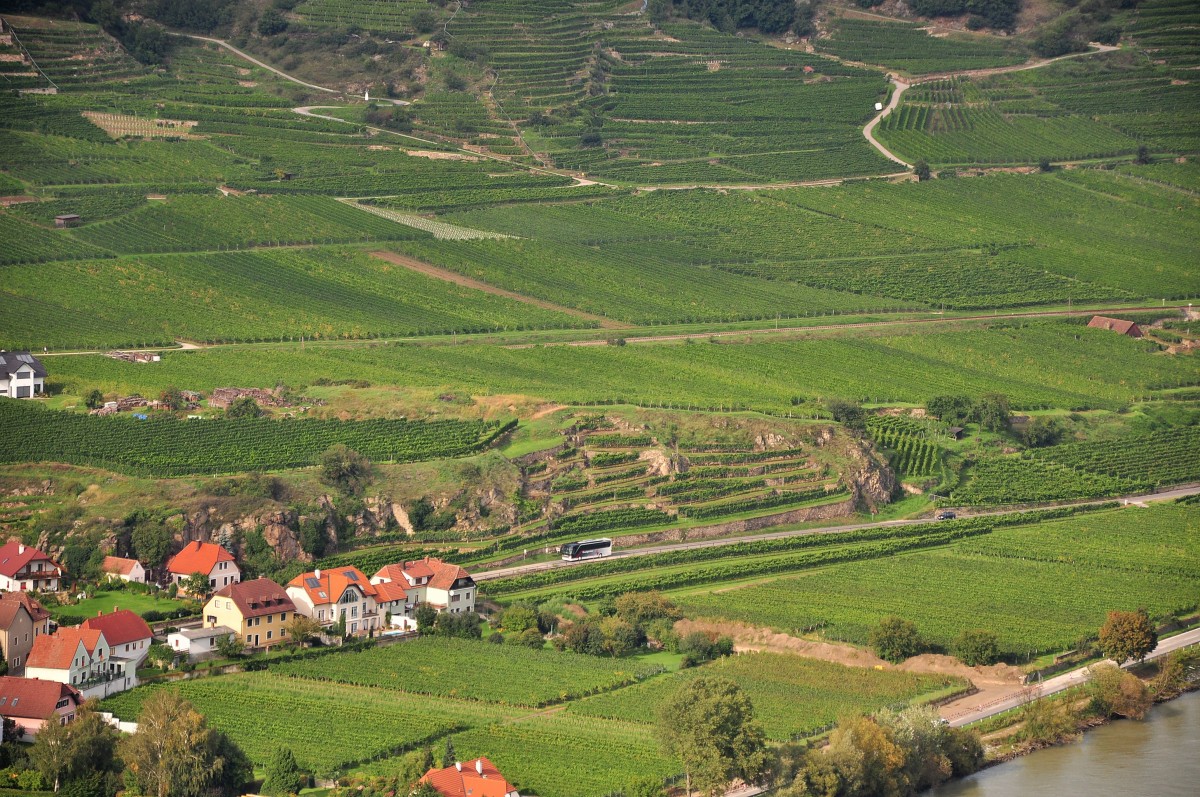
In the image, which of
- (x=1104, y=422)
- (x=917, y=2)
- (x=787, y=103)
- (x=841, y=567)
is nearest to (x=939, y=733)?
(x=841, y=567)

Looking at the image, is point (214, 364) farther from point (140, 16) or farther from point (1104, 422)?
point (140, 16)

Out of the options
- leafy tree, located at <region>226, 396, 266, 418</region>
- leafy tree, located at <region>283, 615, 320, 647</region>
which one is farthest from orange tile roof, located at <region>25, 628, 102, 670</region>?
leafy tree, located at <region>226, 396, 266, 418</region>

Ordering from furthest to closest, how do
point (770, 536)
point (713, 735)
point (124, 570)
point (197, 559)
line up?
point (770, 536), point (124, 570), point (197, 559), point (713, 735)

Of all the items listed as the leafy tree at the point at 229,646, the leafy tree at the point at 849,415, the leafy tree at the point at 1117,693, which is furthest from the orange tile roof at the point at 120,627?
the leafy tree at the point at 849,415

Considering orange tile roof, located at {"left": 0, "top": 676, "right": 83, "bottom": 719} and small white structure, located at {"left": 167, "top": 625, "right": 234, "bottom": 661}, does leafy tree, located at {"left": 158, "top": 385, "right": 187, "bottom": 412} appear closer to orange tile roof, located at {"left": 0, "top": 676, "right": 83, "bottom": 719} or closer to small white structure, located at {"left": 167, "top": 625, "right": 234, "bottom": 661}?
small white structure, located at {"left": 167, "top": 625, "right": 234, "bottom": 661}

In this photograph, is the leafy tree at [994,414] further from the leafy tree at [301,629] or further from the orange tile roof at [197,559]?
the leafy tree at [301,629]

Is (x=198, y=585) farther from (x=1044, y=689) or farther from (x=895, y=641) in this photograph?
(x=1044, y=689)

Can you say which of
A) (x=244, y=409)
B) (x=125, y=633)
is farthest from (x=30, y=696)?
(x=244, y=409)
